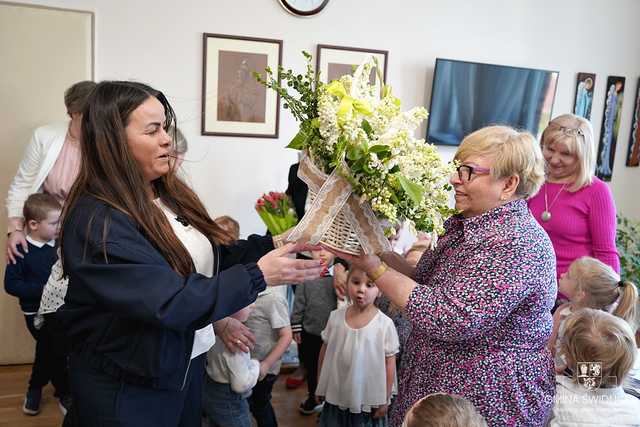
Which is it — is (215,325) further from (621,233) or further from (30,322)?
(621,233)

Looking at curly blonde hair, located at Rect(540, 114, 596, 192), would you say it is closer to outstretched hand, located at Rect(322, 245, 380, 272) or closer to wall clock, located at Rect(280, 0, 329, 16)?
outstretched hand, located at Rect(322, 245, 380, 272)

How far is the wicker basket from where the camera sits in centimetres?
128

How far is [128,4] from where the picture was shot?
3.21 metres

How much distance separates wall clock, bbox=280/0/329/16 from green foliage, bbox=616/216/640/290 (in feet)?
9.47

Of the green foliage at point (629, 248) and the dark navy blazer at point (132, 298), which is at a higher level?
the dark navy blazer at point (132, 298)

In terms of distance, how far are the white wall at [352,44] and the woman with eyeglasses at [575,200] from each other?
5.53 ft

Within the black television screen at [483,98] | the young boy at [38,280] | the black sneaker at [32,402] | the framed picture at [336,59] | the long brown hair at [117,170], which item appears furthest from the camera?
the black television screen at [483,98]

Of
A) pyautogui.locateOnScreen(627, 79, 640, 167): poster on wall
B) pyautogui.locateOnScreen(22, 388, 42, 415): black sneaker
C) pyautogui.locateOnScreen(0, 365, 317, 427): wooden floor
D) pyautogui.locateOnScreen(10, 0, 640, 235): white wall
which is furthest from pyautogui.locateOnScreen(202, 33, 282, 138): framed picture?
pyautogui.locateOnScreen(627, 79, 640, 167): poster on wall

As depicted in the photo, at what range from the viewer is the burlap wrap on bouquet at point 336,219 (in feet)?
4.00

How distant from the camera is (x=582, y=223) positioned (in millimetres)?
2279

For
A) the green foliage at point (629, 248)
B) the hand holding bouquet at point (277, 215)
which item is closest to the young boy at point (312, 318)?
the hand holding bouquet at point (277, 215)

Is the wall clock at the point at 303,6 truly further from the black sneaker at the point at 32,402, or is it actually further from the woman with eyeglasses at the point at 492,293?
the black sneaker at the point at 32,402

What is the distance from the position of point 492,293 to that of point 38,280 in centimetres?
247

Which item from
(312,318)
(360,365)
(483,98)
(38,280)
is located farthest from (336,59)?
(38,280)
